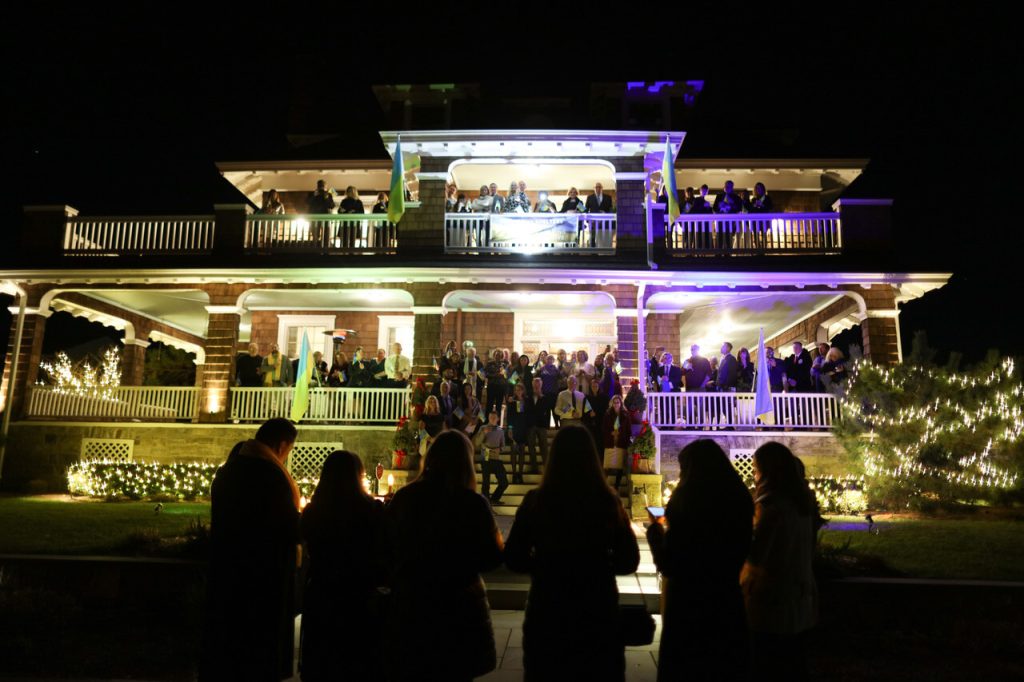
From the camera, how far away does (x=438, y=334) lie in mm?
15742

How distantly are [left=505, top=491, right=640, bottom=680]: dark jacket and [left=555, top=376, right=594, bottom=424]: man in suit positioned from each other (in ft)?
28.8

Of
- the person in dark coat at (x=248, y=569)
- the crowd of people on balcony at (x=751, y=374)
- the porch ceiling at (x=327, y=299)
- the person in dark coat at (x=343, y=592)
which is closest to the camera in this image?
the person in dark coat at (x=343, y=592)

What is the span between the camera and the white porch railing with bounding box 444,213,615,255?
1602cm

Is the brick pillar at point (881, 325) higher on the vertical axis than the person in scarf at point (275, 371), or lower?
higher

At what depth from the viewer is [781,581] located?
3.71m

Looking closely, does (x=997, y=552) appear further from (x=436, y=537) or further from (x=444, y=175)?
(x=444, y=175)

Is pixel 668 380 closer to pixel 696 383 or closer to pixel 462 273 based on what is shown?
pixel 696 383

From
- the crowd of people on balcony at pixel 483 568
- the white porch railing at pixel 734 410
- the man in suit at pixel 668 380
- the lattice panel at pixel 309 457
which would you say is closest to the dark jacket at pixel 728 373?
the white porch railing at pixel 734 410

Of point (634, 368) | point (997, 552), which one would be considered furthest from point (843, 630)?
point (634, 368)

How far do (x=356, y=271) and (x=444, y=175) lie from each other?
3.15 m

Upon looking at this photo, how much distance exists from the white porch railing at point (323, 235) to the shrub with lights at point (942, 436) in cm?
1089

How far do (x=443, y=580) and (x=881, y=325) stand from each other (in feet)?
48.9

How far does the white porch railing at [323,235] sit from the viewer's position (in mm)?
16359

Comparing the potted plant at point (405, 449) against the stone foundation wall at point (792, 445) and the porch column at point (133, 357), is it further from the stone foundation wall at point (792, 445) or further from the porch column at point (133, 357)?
the porch column at point (133, 357)
